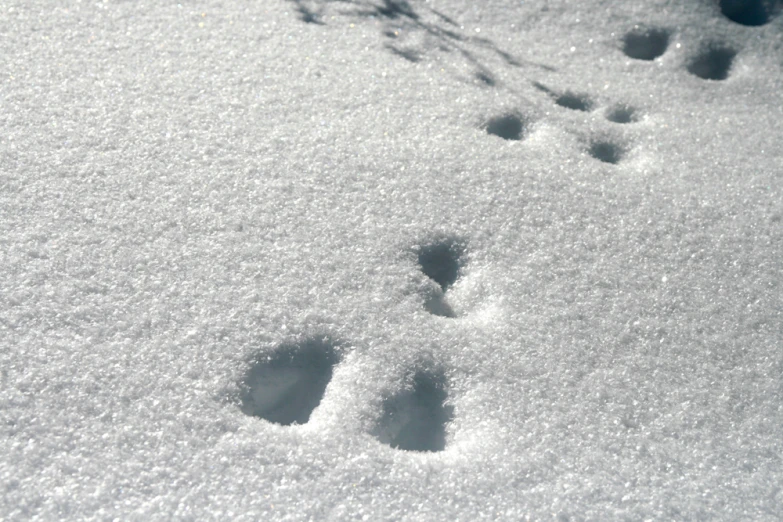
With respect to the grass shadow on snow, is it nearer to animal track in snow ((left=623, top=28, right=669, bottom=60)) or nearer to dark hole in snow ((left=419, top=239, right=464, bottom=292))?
animal track in snow ((left=623, top=28, right=669, bottom=60))

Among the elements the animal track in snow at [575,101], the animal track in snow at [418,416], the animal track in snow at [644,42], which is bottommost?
the animal track in snow at [418,416]

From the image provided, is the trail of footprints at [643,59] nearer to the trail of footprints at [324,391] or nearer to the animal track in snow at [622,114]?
the animal track in snow at [622,114]

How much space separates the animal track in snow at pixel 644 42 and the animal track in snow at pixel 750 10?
8.4 inches

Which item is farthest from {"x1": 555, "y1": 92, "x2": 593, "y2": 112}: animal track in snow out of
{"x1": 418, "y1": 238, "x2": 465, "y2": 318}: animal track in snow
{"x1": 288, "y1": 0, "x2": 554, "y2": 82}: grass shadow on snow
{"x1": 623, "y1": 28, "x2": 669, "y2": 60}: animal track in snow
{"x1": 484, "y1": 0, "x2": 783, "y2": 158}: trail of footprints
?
{"x1": 418, "y1": 238, "x2": 465, "y2": 318}: animal track in snow

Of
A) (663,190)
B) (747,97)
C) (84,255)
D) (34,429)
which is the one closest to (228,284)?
(84,255)

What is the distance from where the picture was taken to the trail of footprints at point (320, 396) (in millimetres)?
1165

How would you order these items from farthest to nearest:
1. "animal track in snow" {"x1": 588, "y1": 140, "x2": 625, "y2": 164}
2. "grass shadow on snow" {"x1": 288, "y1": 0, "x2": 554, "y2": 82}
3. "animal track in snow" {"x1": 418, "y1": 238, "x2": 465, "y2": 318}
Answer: "grass shadow on snow" {"x1": 288, "y1": 0, "x2": 554, "y2": 82}
"animal track in snow" {"x1": 588, "y1": 140, "x2": 625, "y2": 164}
"animal track in snow" {"x1": 418, "y1": 238, "x2": 465, "y2": 318}

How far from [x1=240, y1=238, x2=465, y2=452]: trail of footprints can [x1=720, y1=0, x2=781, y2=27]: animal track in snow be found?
4.82 ft

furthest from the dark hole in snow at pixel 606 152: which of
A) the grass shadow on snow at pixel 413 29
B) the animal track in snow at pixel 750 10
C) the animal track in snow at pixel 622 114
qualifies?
the animal track in snow at pixel 750 10

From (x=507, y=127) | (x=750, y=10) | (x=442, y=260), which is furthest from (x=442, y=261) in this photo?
(x=750, y=10)

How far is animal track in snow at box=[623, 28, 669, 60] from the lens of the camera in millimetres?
2008

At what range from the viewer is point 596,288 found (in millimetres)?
1373

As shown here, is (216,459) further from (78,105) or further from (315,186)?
(78,105)

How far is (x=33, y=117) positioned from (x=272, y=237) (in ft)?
1.88
